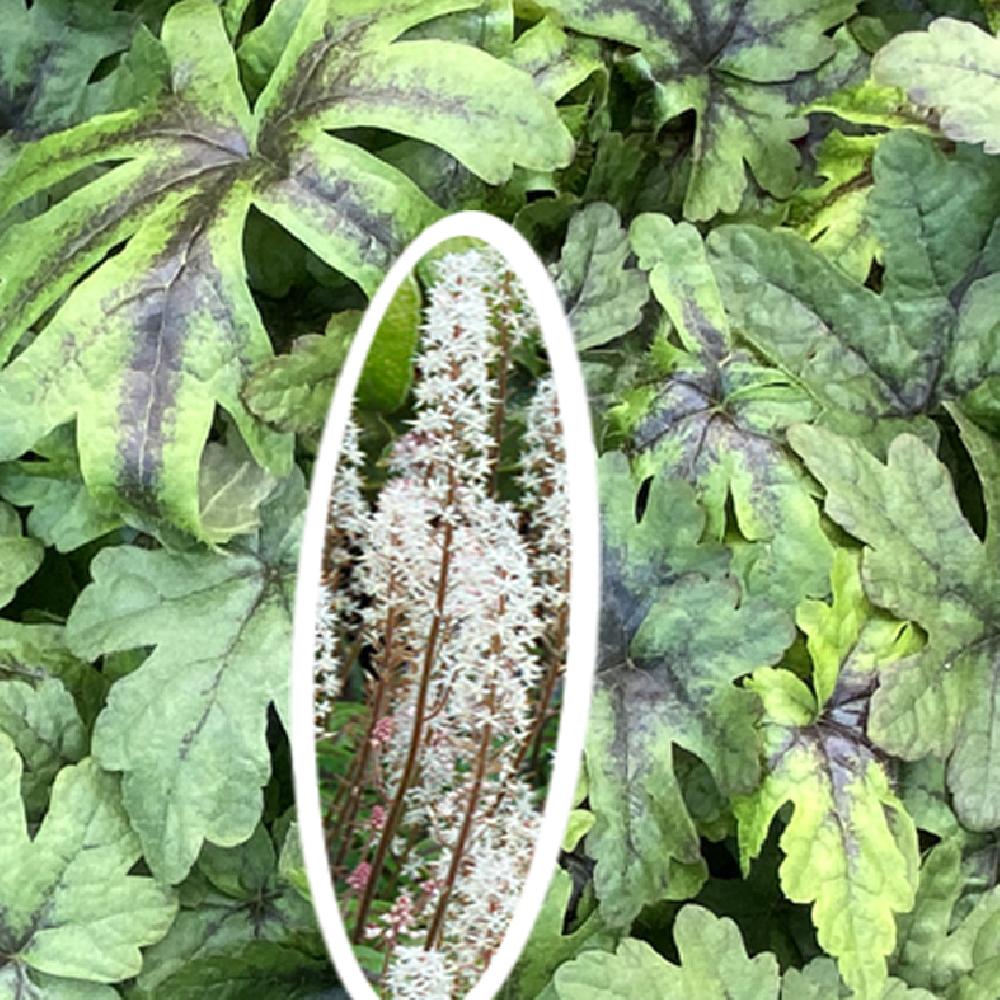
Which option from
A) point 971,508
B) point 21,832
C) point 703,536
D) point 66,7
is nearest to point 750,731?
→ point 703,536

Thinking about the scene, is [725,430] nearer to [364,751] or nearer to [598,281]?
[598,281]

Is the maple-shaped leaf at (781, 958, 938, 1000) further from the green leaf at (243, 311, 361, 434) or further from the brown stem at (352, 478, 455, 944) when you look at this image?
the green leaf at (243, 311, 361, 434)

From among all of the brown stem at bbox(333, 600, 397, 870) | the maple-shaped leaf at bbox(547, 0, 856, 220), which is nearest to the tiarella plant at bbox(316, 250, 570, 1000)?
the brown stem at bbox(333, 600, 397, 870)

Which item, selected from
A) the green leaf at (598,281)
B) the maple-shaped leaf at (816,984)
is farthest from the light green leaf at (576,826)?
the green leaf at (598,281)

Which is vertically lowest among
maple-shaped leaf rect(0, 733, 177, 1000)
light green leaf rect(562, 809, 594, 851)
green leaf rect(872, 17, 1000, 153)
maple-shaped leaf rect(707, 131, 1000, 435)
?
maple-shaped leaf rect(0, 733, 177, 1000)

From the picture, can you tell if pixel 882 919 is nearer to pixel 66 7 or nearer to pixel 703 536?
pixel 703 536

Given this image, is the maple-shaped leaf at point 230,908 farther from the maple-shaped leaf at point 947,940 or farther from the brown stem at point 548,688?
the maple-shaped leaf at point 947,940
